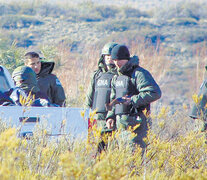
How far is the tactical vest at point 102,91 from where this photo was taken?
7105mm

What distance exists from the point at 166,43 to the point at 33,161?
39968 millimetres

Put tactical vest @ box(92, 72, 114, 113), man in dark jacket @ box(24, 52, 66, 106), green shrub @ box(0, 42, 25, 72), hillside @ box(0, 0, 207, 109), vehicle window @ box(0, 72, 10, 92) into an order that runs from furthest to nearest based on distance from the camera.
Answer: hillside @ box(0, 0, 207, 109), green shrub @ box(0, 42, 25, 72), man in dark jacket @ box(24, 52, 66, 106), tactical vest @ box(92, 72, 114, 113), vehicle window @ box(0, 72, 10, 92)

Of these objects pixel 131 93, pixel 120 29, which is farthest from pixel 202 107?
pixel 120 29

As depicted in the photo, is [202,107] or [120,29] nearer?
[202,107]

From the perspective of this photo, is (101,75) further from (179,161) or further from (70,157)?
(70,157)

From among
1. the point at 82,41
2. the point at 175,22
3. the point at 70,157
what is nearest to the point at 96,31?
the point at 82,41

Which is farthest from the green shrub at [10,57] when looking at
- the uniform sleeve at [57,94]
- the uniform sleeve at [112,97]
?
the uniform sleeve at [112,97]

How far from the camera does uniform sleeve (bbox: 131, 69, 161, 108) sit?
6.53 m

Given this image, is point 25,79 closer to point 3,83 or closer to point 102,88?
point 3,83

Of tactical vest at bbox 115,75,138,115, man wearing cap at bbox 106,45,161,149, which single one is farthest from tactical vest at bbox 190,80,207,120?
tactical vest at bbox 115,75,138,115

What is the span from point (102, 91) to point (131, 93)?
47 cm

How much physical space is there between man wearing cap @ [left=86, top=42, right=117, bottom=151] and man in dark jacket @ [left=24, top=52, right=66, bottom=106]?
3.58 ft

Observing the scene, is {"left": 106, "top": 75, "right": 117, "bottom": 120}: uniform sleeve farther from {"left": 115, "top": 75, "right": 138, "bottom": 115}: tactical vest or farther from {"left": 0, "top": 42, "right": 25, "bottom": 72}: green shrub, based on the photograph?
{"left": 0, "top": 42, "right": 25, "bottom": 72}: green shrub

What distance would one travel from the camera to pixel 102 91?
23.4ft
